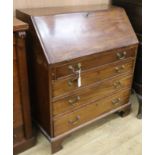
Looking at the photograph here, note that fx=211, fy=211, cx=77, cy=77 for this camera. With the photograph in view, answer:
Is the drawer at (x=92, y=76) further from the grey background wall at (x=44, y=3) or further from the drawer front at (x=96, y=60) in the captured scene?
the grey background wall at (x=44, y=3)

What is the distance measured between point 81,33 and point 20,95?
62 cm

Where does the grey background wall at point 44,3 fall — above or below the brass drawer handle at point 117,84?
above

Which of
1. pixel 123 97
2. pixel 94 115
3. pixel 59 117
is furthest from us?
pixel 123 97

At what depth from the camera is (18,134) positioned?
1.56m

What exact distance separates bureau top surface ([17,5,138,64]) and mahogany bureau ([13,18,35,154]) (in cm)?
13

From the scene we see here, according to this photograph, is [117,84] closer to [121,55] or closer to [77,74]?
[121,55]

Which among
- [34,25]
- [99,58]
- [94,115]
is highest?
[34,25]

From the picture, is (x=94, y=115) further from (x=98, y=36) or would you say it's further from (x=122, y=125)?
(x=98, y=36)

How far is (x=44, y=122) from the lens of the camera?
5.37ft

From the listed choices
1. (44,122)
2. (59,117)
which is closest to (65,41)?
(59,117)

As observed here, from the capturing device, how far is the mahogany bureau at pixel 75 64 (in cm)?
138

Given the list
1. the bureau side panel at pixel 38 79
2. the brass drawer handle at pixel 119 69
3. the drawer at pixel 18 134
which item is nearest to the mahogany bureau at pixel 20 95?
the drawer at pixel 18 134

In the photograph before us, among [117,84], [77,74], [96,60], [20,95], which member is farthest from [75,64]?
[117,84]
